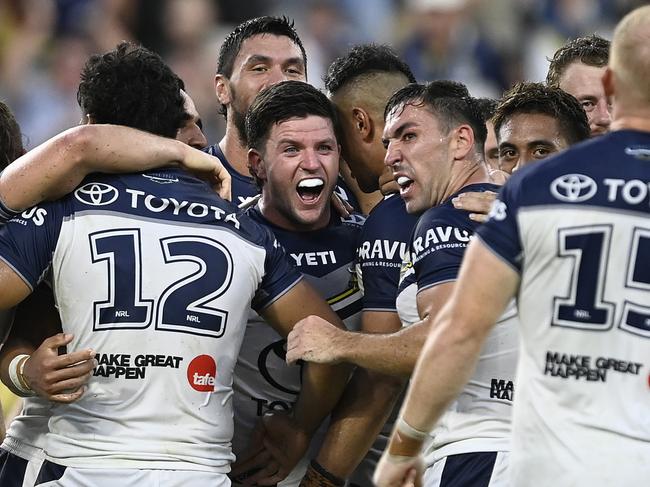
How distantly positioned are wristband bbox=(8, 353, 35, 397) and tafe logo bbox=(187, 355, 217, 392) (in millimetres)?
699

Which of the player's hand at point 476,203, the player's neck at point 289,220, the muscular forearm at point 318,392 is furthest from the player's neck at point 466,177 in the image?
the muscular forearm at point 318,392

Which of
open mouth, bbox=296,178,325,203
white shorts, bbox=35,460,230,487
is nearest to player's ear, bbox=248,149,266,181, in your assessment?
open mouth, bbox=296,178,325,203

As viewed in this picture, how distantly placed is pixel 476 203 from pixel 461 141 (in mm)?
514

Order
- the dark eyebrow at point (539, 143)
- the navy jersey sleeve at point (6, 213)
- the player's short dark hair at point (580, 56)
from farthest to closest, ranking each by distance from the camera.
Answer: the player's short dark hair at point (580, 56) → the dark eyebrow at point (539, 143) → the navy jersey sleeve at point (6, 213)

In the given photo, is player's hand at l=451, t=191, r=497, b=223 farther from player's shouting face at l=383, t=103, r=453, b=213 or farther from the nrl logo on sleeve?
the nrl logo on sleeve

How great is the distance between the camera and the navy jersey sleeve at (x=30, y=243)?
457 cm

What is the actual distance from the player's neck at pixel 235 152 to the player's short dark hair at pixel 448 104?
131 cm

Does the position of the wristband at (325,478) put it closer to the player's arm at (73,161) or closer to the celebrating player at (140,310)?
the celebrating player at (140,310)

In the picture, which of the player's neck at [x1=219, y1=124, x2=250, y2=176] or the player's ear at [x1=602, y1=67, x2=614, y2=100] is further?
the player's neck at [x1=219, y1=124, x2=250, y2=176]

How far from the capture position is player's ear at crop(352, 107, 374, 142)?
6.19 meters

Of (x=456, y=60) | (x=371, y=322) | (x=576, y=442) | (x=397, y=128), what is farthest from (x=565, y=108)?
(x=456, y=60)

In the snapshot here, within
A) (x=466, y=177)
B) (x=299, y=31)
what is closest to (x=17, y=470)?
(x=466, y=177)

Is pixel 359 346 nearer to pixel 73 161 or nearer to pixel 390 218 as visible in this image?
pixel 390 218

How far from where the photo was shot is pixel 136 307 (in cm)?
455
